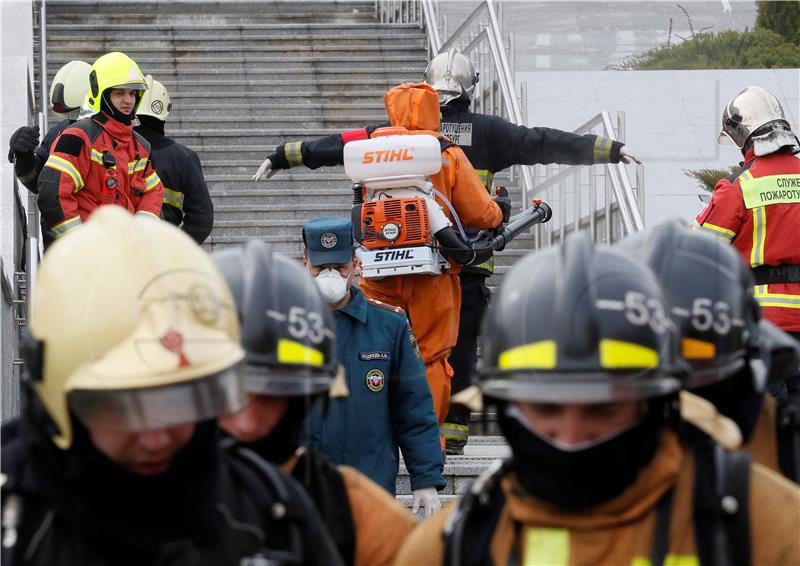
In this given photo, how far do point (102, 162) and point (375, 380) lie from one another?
109 inches

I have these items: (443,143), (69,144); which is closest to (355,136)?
(443,143)

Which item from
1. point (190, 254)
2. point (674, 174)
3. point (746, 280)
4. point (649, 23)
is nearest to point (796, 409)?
point (746, 280)

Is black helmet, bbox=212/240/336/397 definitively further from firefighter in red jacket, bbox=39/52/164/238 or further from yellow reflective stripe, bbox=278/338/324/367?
firefighter in red jacket, bbox=39/52/164/238

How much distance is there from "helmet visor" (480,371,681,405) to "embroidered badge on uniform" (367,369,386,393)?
3232mm

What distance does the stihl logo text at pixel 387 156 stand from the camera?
8.09 meters

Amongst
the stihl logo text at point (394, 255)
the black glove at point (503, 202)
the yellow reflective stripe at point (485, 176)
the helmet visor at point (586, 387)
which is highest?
the yellow reflective stripe at point (485, 176)

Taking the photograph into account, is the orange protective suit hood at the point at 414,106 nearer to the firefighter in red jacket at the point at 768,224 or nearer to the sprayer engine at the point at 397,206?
the sprayer engine at the point at 397,206

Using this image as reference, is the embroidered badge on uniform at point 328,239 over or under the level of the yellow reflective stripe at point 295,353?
over

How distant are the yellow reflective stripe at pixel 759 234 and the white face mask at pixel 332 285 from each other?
2.40 meters

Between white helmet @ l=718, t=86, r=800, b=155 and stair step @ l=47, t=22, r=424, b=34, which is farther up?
stair step @ l=47, t=22, r=424, b=34

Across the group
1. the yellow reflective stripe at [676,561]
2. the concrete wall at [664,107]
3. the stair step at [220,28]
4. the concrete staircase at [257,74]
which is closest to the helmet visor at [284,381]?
the yellow reflective stripe at [676,561]

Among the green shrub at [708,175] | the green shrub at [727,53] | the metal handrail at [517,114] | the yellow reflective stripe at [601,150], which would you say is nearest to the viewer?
the yellow reflective stripe at [601,150]

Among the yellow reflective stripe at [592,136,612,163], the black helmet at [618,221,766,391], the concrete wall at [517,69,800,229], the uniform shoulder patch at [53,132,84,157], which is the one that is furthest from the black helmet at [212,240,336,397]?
the concrete wall at [517,69,800,229]

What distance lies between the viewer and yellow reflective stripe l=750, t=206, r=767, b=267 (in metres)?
7.89
